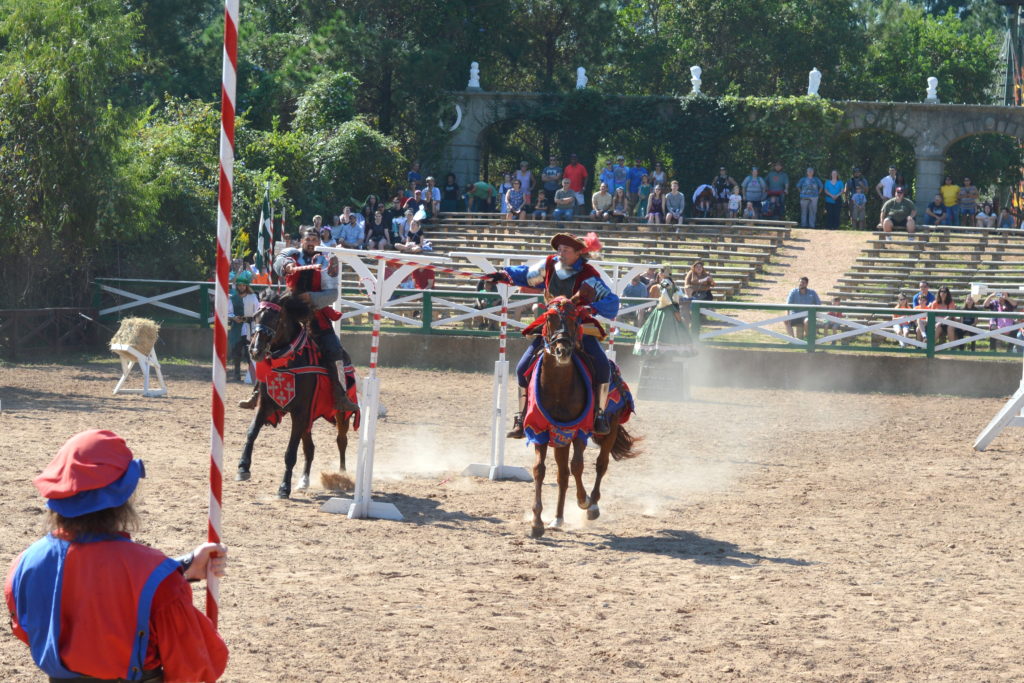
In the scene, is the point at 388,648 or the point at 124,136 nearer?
the point at 388,648

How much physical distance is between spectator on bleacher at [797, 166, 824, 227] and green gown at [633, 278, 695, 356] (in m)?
15.3

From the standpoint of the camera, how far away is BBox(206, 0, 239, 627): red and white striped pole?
4625 millimetres

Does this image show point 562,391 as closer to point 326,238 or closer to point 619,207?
point 326,238

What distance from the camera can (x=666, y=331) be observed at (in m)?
19.9

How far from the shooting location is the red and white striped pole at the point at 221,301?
4.62 meters

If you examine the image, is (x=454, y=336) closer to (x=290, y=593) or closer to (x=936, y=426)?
(x=936, y=426)

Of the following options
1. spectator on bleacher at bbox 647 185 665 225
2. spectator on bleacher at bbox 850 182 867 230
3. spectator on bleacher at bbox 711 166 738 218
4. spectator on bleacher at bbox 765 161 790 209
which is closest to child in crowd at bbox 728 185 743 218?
spectator on bleacher at bbox 711 166 738 218

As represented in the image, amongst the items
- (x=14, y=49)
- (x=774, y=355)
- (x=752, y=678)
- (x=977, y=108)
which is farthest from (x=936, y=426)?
(x=977, y=108)

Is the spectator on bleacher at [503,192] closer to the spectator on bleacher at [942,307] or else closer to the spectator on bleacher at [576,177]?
the spectator on bleacher at [576,177]

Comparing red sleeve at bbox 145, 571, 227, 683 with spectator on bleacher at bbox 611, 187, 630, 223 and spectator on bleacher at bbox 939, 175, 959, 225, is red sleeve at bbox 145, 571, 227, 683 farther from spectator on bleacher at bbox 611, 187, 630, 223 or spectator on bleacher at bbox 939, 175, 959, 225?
spectator on bleacher at bbox 939, 175, 959, 225

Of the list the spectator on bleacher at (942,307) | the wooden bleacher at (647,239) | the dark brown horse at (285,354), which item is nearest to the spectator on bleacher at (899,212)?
the wooden bleacher at (647,239)

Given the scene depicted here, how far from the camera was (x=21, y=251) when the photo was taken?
75.8ft

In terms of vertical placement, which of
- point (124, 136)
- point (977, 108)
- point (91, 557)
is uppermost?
point (977, 108)

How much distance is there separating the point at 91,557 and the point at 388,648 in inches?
136
